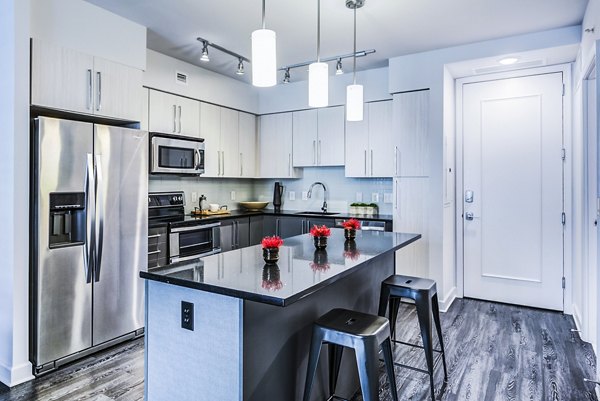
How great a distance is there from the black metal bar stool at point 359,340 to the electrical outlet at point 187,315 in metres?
0.55

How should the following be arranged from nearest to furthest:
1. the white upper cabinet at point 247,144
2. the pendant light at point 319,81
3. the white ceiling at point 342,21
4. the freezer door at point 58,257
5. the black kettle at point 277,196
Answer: the pendant light at point 319,81 < the freezer door at point 58,257 < the white ceiling at point 342,21 < the white upper cabinet at point 247,144 < the black kettle at point 277,196

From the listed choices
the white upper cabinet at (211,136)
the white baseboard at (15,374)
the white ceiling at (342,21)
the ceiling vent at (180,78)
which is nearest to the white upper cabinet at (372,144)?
the white ceiling at (342,21)

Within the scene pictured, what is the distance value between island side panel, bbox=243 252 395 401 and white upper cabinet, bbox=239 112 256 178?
120 inches

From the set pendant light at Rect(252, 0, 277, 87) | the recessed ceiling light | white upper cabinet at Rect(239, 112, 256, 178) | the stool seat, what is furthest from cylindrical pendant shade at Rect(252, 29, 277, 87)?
white upper cabinet at Rect(239, 112, 256, 178)

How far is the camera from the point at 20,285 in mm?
2512

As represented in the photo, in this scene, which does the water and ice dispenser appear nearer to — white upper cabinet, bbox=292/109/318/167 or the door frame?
white upper cabinet, bbox=292/109/318/167

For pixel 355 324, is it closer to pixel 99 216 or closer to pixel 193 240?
pixel 99 216

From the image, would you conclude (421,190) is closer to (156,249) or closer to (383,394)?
(383,394)

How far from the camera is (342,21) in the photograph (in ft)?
10.7

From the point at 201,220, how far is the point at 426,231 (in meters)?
2.36

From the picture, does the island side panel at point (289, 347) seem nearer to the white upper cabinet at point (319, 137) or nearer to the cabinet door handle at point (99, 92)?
the cabinet door handle at point (99, 92)

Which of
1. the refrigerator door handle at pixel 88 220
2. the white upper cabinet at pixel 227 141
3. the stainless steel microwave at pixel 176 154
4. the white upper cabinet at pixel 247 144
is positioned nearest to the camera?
the refrigerator door handle at pixel 88 220

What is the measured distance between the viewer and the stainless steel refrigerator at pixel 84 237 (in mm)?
2598

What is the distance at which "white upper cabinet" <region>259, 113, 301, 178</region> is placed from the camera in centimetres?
523
